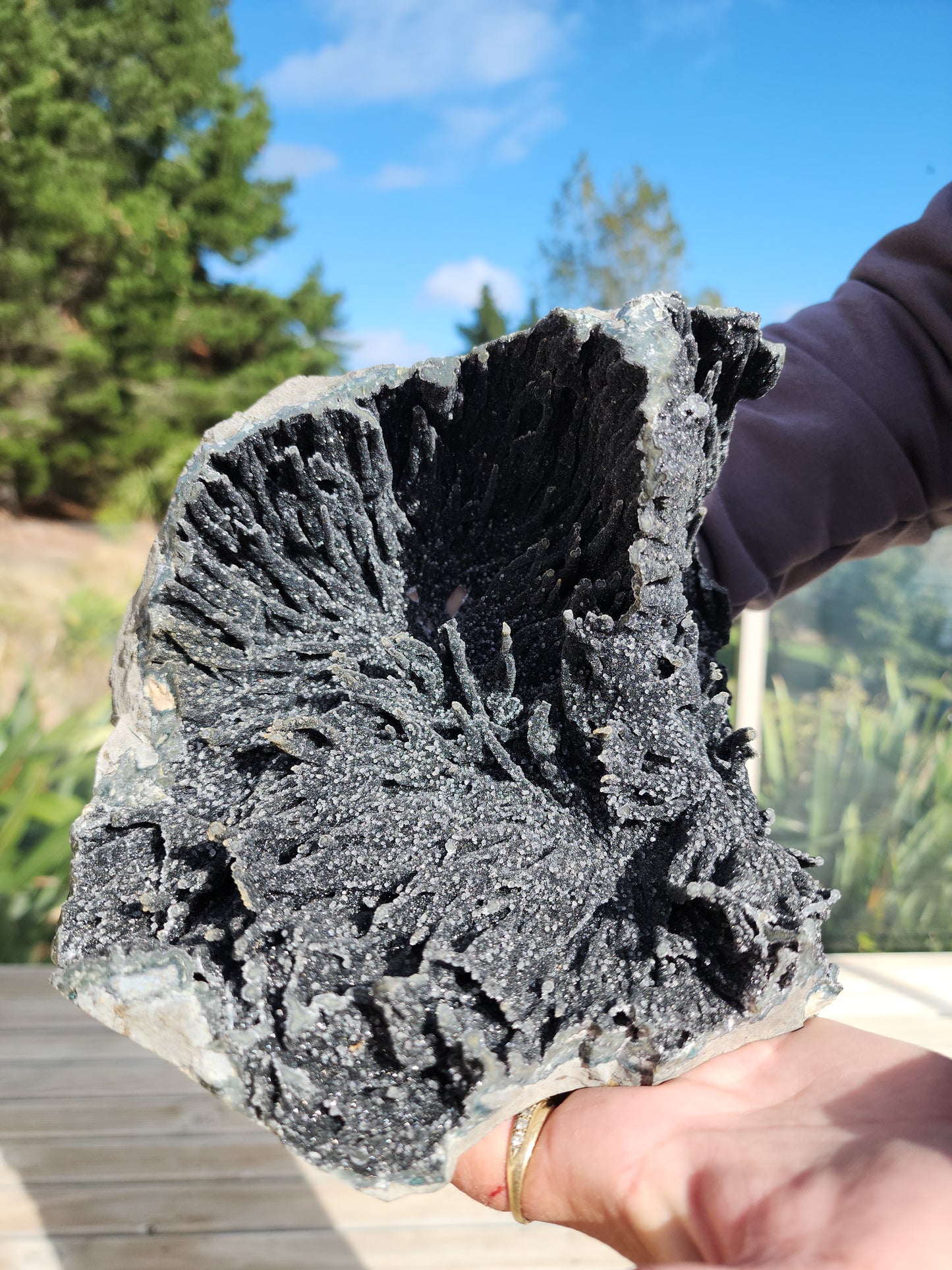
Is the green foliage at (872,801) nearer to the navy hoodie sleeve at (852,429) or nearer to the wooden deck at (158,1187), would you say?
the wooden deck at (158,1187)

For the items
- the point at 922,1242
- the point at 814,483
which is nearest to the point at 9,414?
the point at 814,483

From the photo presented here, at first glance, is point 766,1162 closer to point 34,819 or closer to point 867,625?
point 34,819

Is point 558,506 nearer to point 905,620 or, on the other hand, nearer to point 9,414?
point 905,620

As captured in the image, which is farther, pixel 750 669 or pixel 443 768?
pixel 750 669

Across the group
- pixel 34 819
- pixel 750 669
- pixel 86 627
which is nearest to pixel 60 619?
pixel 86 627

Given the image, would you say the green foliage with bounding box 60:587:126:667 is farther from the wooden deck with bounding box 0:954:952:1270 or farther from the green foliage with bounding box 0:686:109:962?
the wooden deck with bounding box 0:954:952:1270

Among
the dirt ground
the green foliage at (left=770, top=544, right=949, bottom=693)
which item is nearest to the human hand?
the green foliage at (left=770, top=544, right=949, bottom=693)
